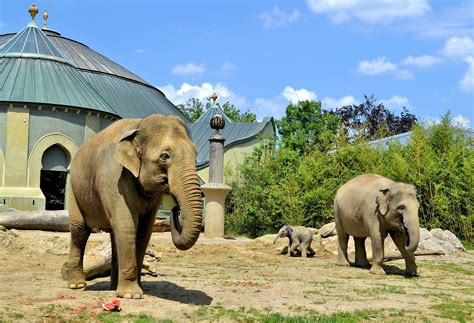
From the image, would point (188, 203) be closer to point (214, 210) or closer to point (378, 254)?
point (378, 254)

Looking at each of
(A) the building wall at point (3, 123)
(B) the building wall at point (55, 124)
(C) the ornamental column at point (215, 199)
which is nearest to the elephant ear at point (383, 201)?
(C) the ornamental column at point (215, 199)

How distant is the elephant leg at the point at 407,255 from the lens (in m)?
11.9

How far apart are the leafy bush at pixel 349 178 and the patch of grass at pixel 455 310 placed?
1225cm

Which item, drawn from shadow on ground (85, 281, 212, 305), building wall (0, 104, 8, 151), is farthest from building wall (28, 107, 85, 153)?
shadow on ground (85, 281, 212, 305)

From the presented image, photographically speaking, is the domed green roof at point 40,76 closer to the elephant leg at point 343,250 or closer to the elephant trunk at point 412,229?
the elephant leg at point 343,250

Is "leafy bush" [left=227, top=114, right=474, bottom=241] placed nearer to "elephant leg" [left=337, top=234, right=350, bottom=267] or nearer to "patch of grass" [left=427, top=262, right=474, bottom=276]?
"patch of grass" [left=427, top=262, right=474, bottom=276]

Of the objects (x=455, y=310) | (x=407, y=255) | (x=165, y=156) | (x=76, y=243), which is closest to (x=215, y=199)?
(x=407, y=255)

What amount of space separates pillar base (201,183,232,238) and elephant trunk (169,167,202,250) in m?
15.4

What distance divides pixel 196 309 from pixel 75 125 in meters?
22.0

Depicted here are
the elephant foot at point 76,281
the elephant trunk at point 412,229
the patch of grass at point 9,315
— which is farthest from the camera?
the elephant trunk at point 412,229

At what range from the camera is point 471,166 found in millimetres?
20516

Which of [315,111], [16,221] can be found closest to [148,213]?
[16,221]

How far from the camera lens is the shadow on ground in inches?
306

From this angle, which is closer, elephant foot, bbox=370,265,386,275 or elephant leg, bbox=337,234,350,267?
elephant foot, bbox=370,265,386,275
